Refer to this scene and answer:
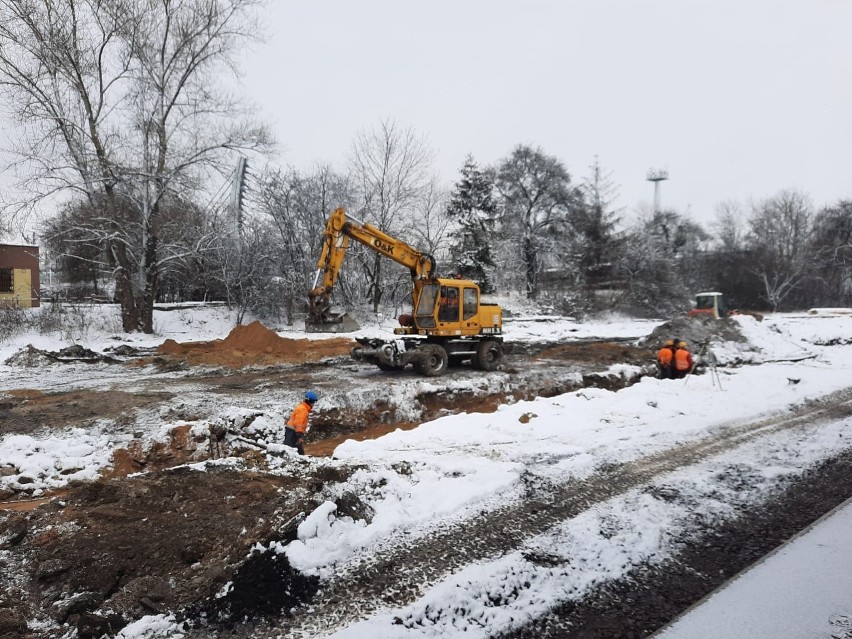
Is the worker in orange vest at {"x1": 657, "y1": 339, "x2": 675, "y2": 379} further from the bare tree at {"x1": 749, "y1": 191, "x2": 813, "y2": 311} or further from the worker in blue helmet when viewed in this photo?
the bare tree at {"x1": 749, "y1": 191, "x2": 813, "y2": 311}

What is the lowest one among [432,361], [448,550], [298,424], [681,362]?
[448,550]

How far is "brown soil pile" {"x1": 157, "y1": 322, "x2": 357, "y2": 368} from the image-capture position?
15921mm

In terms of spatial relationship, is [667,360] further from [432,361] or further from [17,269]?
[17,269]

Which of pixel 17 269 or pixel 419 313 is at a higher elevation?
pixel 17 269

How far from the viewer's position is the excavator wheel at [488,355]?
50.3ft

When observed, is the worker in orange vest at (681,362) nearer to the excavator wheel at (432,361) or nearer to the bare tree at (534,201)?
the excavator wheel at (432,361)

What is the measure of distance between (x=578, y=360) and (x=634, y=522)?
13918 millimetres

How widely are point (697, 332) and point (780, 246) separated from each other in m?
40.2

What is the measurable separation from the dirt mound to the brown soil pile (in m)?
13.1

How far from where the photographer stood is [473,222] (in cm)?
3503

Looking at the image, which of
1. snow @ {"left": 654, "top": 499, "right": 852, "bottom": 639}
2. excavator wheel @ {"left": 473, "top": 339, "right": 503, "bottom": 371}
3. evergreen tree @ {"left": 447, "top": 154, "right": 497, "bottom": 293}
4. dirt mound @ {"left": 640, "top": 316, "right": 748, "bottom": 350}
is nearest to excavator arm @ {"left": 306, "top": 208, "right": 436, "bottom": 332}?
excavator wheel @ {"left": 473, "top": 339, "right": 503, "bottom": 371}

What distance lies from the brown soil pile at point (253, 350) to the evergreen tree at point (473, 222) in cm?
1643

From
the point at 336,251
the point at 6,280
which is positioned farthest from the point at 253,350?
the point at 6,280

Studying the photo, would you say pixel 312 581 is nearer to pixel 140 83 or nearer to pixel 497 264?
pixel 140 83
